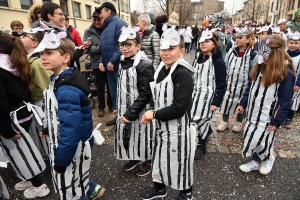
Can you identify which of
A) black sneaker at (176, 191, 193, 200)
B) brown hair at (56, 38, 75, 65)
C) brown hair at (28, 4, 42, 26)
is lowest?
black sneaker at (176, 191, 193, 200)

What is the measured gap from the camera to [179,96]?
1.92m

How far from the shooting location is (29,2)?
12.8 meters

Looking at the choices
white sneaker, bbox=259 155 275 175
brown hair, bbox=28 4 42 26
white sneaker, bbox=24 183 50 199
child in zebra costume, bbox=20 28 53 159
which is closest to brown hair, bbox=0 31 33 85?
child in zebra costume, bbox=20 28 53 159

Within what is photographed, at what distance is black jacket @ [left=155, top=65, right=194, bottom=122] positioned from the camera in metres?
1.92

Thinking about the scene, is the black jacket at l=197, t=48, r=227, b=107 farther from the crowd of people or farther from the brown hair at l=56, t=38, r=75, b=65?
the brown hair at l=56, t=38, r=75, b=65

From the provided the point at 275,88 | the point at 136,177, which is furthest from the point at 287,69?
the point at 136,177

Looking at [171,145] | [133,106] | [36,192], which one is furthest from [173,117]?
[36,192]

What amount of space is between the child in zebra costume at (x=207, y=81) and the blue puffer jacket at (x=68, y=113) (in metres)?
1.81

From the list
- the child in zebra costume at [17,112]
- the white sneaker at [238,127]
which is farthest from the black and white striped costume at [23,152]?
the white sneaker at [238,127]

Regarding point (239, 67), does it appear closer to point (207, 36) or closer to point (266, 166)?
point (207, 36)

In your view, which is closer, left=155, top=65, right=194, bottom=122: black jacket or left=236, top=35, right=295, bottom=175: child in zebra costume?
left=155, top=65, right=194, bottom=122: black jacket

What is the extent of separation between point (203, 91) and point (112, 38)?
212 centimetres

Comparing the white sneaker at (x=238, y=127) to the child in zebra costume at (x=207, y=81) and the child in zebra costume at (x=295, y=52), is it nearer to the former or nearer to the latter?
the child in zebra costume at (x=295, y=52)

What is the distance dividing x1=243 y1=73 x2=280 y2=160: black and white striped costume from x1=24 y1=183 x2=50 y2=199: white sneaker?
8.61 ft
